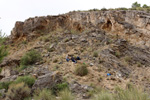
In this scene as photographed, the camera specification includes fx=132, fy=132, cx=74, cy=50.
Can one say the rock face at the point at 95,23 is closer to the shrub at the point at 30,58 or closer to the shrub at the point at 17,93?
the shrub at the point at 30,58

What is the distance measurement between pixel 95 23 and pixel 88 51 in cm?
490

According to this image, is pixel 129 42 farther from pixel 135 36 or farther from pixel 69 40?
pixel 69 40

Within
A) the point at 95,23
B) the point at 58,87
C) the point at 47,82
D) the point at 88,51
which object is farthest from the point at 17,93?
the point at 95,23

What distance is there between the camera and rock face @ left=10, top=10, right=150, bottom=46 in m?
12.1

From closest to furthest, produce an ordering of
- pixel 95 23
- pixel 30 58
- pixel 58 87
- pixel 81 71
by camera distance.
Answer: pixel 58 87, pixel 81 71, pixel 30 58, pixel 95 23

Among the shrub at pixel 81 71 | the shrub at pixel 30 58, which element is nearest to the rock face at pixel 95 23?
the shrub at pixel 30 58

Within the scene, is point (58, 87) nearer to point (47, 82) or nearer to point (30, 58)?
point (47, 82)

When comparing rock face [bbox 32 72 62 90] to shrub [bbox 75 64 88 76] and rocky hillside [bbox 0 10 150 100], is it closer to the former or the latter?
rocky hillside [bbox 0 10 150 100]

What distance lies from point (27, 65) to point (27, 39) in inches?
261

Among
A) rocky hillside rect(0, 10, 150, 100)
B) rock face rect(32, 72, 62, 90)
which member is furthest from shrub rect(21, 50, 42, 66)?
rock face rect(32, 72, 62, 90)

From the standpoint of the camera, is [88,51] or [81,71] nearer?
→ [81,71]

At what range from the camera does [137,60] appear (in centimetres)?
1029

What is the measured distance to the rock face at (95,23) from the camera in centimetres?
1205

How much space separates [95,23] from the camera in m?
14.8
